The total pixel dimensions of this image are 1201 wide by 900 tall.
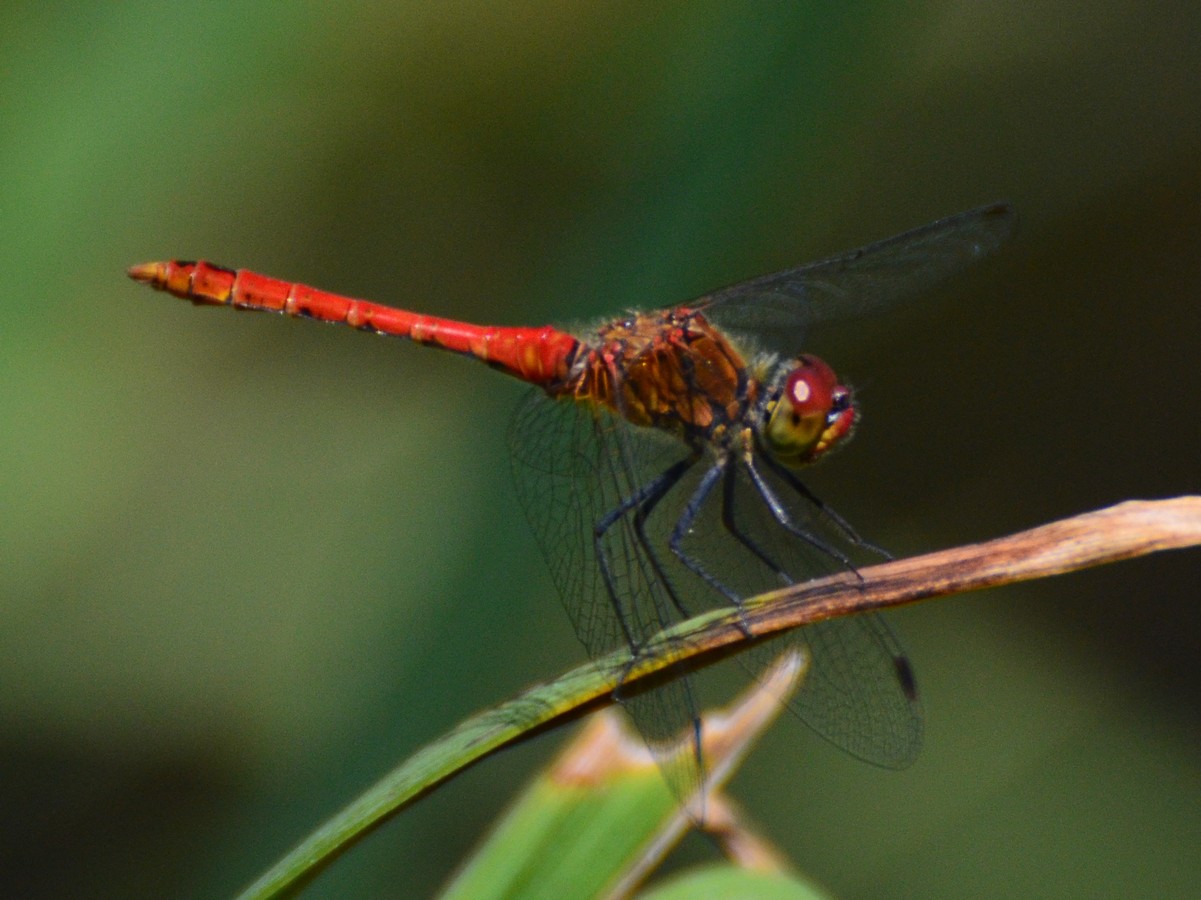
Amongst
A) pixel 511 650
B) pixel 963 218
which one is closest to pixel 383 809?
pixel 511 650

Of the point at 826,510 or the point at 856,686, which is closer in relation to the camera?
the point at 856,686

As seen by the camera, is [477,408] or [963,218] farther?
[477,408]

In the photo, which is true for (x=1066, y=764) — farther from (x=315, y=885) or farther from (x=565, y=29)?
(x=565, y=29)

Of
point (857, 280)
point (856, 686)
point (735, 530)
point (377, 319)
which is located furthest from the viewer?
point (377, 319)

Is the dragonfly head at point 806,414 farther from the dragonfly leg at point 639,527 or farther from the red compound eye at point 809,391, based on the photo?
the dragonfly leg at point 639,527

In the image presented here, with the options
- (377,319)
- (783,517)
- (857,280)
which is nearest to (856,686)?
(783,517)

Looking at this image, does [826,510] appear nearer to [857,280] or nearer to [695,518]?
[695,518]

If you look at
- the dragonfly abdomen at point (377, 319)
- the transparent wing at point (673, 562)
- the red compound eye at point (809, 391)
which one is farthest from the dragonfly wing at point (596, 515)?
the red compound eye at point (809, 391)

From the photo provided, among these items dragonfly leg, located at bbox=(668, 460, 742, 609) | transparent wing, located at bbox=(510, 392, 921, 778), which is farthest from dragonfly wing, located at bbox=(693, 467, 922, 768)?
dragonfly leg, located at bbox=(668, 460, 742, 609)
